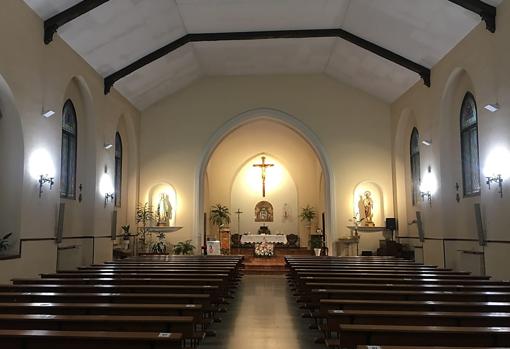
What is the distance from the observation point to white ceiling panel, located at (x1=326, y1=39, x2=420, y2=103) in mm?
13008

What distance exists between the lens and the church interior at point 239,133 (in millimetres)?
4402

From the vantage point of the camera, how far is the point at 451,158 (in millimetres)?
11422

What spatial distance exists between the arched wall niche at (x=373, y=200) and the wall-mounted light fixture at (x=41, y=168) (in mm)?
9052

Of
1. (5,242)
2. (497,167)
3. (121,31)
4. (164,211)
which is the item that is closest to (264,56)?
(121,31)

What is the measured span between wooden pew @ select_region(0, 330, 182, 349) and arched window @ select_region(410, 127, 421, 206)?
11.8 m

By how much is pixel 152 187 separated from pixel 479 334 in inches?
528

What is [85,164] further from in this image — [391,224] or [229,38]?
[391,224]

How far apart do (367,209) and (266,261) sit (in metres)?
4.27

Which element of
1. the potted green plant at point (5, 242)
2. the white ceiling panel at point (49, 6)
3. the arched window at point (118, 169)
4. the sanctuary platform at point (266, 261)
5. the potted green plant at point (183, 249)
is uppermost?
the white ceiling panel at point (49, 6)

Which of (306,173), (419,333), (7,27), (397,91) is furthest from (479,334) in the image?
(306,173)

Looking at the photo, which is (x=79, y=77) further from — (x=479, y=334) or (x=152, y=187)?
(x=479, y=334)

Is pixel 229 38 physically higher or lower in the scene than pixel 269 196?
higher

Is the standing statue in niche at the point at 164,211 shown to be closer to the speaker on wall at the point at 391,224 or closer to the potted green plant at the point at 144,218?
the potted green plant at the point at 144,218

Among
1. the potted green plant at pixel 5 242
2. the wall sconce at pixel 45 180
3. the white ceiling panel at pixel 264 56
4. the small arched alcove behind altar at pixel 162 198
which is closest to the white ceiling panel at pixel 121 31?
the white ceiling panel at pixel 264 56
